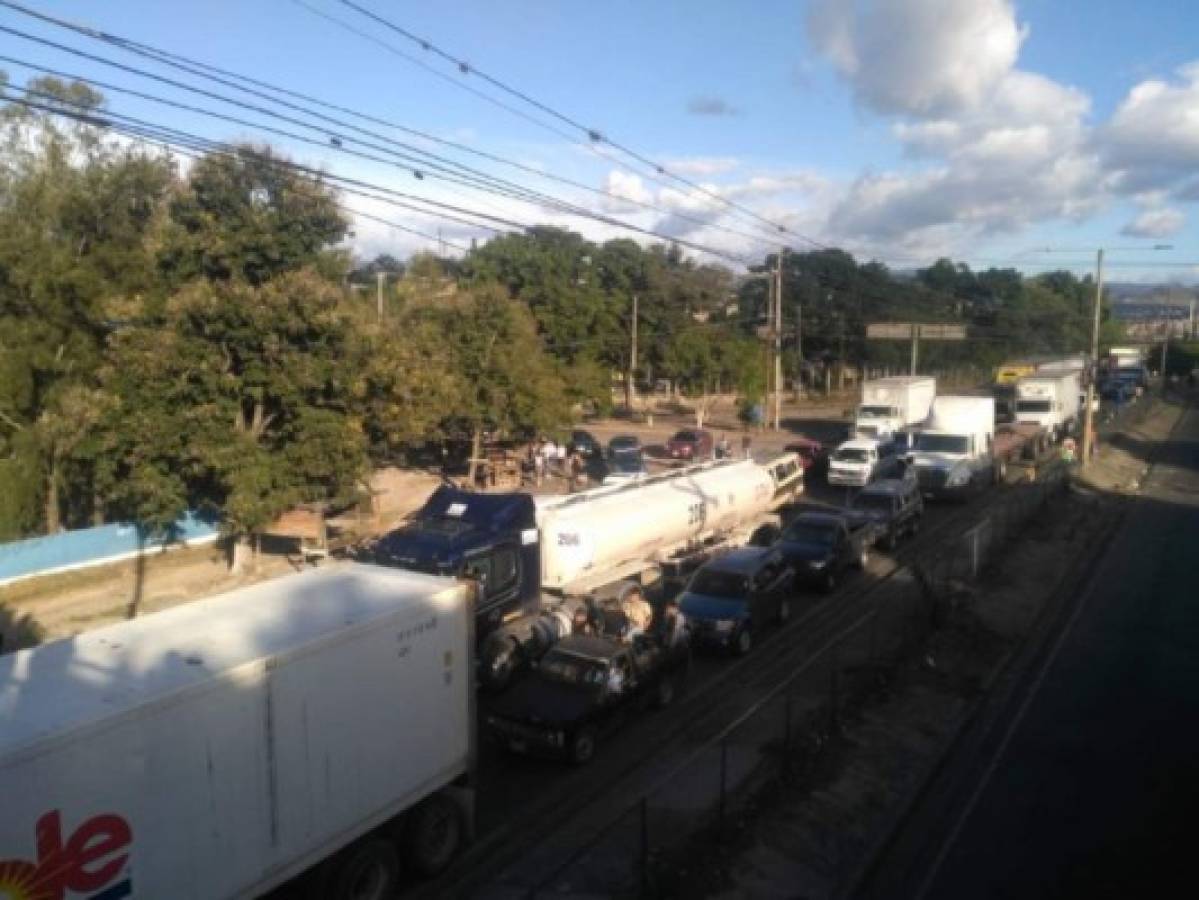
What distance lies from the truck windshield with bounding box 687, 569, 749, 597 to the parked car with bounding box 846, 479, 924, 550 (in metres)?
7.97

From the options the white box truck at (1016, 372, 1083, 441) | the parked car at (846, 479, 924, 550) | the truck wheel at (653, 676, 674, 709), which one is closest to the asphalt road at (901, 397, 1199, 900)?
the truck wheel at (653, 676, 674, 709)

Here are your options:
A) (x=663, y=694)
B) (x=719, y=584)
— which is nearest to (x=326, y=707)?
(x=663, y=694)

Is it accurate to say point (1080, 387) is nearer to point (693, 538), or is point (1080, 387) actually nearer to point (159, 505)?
point (693, 538)

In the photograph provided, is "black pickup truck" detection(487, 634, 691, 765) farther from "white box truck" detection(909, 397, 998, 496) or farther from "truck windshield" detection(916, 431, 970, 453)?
"truck windshield" detection(916, 431, 970, 453)

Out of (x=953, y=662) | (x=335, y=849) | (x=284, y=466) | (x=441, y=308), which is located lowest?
(x=953, y=662)

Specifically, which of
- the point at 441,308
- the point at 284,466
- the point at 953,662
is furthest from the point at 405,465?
the point at 953,662

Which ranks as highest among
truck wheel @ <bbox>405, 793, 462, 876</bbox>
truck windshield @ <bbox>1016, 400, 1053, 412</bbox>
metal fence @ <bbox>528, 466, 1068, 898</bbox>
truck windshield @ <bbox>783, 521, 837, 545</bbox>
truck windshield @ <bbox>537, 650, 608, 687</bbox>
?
truck windshield @ <bbox>1016, 400, 1053, 412</bbox>

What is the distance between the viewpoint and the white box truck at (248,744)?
20.5 ft

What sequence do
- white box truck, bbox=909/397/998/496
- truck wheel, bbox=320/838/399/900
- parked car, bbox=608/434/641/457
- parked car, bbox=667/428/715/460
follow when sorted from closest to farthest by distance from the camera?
truck wheel, bbox=320/838/399/900 → white box truck, bbox=909/397/998/496 → parked car, bbox=608/434/641/457 → parked car, bbox=667/428/715/460

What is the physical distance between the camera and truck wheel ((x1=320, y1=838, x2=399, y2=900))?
8.63 m

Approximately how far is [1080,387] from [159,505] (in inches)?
2147

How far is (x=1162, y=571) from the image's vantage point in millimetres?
23859

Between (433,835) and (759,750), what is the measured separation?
5.00 m

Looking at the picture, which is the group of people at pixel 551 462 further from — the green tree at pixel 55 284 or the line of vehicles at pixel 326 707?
the line of vehicles at pixel 326 707
